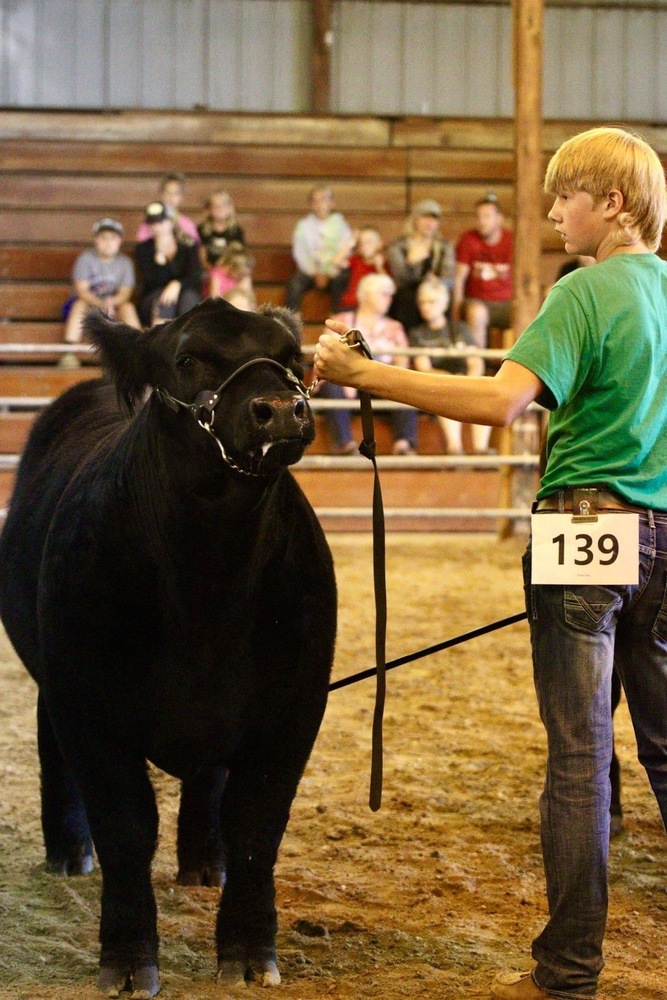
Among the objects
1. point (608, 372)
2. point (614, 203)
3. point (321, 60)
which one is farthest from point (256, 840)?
point (321, 60)

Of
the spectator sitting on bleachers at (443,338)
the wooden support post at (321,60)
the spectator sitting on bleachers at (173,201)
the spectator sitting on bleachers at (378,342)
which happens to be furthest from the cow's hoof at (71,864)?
the wooden support post at (321,60)

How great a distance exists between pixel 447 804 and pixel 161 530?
169 cm

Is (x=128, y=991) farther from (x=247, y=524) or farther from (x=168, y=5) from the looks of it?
(x=168, y=5)

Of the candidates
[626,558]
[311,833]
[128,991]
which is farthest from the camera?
[311,833]

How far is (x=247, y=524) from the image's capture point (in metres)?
2.55

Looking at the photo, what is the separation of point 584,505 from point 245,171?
38.3 feet

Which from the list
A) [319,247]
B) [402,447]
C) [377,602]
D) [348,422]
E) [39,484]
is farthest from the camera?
[319,247]

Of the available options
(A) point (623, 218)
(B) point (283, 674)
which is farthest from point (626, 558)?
(B) point (283, 674)

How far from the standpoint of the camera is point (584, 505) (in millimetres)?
2285

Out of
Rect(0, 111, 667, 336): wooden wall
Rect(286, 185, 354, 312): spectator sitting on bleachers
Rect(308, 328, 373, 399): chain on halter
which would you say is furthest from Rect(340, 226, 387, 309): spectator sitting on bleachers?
Rect(308, 328, 373, 399): chain on halter

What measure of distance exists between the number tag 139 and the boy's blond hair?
1.69 feet

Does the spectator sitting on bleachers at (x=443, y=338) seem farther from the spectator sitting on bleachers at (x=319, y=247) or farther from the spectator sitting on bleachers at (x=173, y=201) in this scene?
the spectator sitting on bleachers at (x=173, y=201)

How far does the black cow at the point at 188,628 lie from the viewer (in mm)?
2549

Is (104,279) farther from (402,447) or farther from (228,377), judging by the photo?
(228,377)
